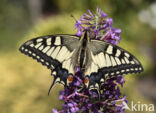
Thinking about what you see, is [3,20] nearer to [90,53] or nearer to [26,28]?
[26,28]

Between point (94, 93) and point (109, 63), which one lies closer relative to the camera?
point (94, 93)

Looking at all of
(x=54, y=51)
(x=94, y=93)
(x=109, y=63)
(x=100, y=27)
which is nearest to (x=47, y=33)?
(x=54, y=51)

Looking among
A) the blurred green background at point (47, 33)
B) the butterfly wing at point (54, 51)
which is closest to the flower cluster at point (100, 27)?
the butterfly wing at point (54, 51)

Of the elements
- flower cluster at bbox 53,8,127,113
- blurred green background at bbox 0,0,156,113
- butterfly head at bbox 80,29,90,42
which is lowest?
flower cluster at bbox 53,8,127,113

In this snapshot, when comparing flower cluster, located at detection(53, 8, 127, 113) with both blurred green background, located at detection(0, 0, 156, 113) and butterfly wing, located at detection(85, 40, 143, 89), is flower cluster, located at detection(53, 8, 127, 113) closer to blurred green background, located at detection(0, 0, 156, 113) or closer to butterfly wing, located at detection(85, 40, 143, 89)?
butterfly wing, located at detection(85, 40, 143, 89)

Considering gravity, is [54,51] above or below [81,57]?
above

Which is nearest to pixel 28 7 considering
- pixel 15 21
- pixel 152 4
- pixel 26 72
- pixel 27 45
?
pixel 15 21

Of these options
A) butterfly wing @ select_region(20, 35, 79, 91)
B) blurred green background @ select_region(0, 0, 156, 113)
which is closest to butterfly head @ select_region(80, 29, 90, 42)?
butterfly wing @ select_region(20, 35, 79, 91)

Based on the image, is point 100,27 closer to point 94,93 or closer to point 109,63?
point 109,63
